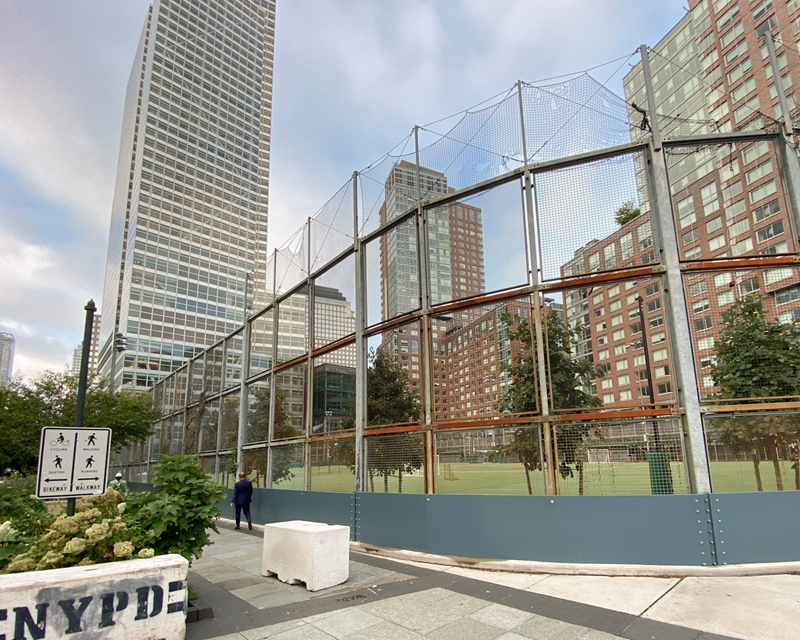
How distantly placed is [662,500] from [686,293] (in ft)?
11.2

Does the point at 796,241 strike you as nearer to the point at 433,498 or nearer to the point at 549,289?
the point at 549,289

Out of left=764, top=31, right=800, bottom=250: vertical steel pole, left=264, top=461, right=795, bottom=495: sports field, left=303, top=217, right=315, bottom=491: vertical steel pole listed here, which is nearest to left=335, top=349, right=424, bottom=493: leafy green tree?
left=264, top=461, right=795, bottom=495: sports field

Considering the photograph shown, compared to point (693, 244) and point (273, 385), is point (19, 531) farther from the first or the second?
point (693, 244)

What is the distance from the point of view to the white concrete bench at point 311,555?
22.6 ft

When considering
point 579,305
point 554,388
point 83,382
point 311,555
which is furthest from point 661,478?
point 83,382

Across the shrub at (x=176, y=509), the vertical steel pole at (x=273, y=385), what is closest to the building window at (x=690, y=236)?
the shrub at (x=176, y=509)

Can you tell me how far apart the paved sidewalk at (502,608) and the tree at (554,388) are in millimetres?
1896

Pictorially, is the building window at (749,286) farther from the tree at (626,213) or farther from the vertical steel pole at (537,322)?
the vertical steel pole at (537,322)

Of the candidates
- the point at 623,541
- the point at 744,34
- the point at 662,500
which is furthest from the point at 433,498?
the point at 744,34

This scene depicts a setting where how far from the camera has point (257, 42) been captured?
133 meters

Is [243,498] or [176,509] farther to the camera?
[243,498]

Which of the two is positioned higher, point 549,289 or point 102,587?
point 549,289

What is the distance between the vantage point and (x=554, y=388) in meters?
8.43

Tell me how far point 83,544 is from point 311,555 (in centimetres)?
291
